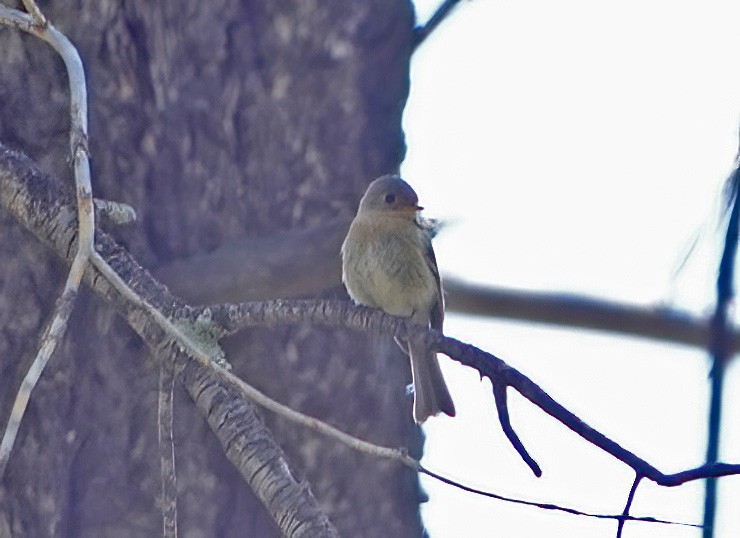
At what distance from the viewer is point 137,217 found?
292cm

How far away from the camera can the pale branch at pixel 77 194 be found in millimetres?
2404

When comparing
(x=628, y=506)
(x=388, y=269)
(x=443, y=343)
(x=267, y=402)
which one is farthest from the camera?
(x=388, y=269)

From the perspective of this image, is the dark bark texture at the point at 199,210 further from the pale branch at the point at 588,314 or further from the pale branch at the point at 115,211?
the pale branch at the point at 588,314

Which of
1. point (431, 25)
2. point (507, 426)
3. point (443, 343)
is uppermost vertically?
point (431, 25)

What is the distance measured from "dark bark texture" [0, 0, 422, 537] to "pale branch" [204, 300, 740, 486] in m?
0.41

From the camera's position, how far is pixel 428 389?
13.0ft

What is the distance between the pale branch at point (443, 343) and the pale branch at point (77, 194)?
0.28 m

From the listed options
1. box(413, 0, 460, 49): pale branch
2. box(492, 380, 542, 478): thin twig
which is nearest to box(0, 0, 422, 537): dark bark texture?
box(413, 0, 460, 49): pale branch

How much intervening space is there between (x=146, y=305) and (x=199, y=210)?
44 cm

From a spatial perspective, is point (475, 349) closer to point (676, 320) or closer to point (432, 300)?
point (676, 320)

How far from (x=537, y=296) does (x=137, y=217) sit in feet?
3.12

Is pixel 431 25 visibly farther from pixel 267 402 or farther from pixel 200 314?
pixel 267 402

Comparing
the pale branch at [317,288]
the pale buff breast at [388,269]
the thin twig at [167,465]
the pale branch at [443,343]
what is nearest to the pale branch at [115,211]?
the pale branch at [317,288]

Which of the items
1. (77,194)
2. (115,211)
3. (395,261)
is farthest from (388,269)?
(77,194)
